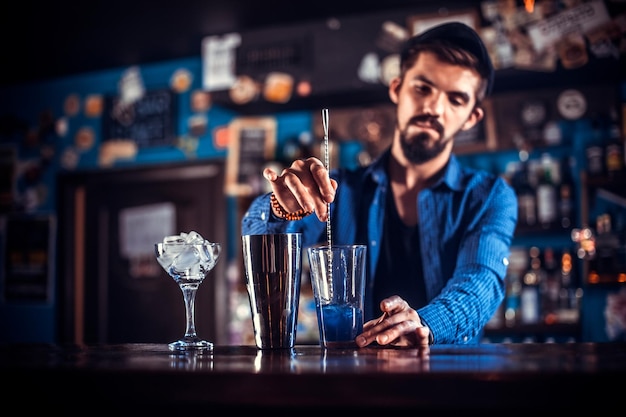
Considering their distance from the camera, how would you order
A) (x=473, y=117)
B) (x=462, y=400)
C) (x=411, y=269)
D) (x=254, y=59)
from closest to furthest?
(x=462, y=400), (x=411, y=269), (x=473, y=117), (x=254, y=59)

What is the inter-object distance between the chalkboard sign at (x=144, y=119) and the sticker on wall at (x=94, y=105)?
0.06 meters

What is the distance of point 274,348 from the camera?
48.2 inches

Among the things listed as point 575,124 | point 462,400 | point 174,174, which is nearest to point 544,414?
point 462,400

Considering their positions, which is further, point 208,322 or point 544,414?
point 208,322

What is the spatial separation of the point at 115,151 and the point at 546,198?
313 cm

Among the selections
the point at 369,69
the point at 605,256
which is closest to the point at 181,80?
the point at 369,69

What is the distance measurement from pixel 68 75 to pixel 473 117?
4058mm

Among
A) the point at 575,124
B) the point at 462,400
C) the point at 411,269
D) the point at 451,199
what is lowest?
the point at 462,400

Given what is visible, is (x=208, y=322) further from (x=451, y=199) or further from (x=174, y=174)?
(x=451, y=199)

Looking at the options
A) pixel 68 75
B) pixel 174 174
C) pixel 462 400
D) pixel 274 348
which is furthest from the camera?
pixel 68 75

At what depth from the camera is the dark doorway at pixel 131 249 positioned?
461 cm

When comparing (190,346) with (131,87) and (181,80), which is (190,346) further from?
(131,87)

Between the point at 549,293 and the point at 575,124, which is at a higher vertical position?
the point at 575,124

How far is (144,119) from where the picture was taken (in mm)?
4930
